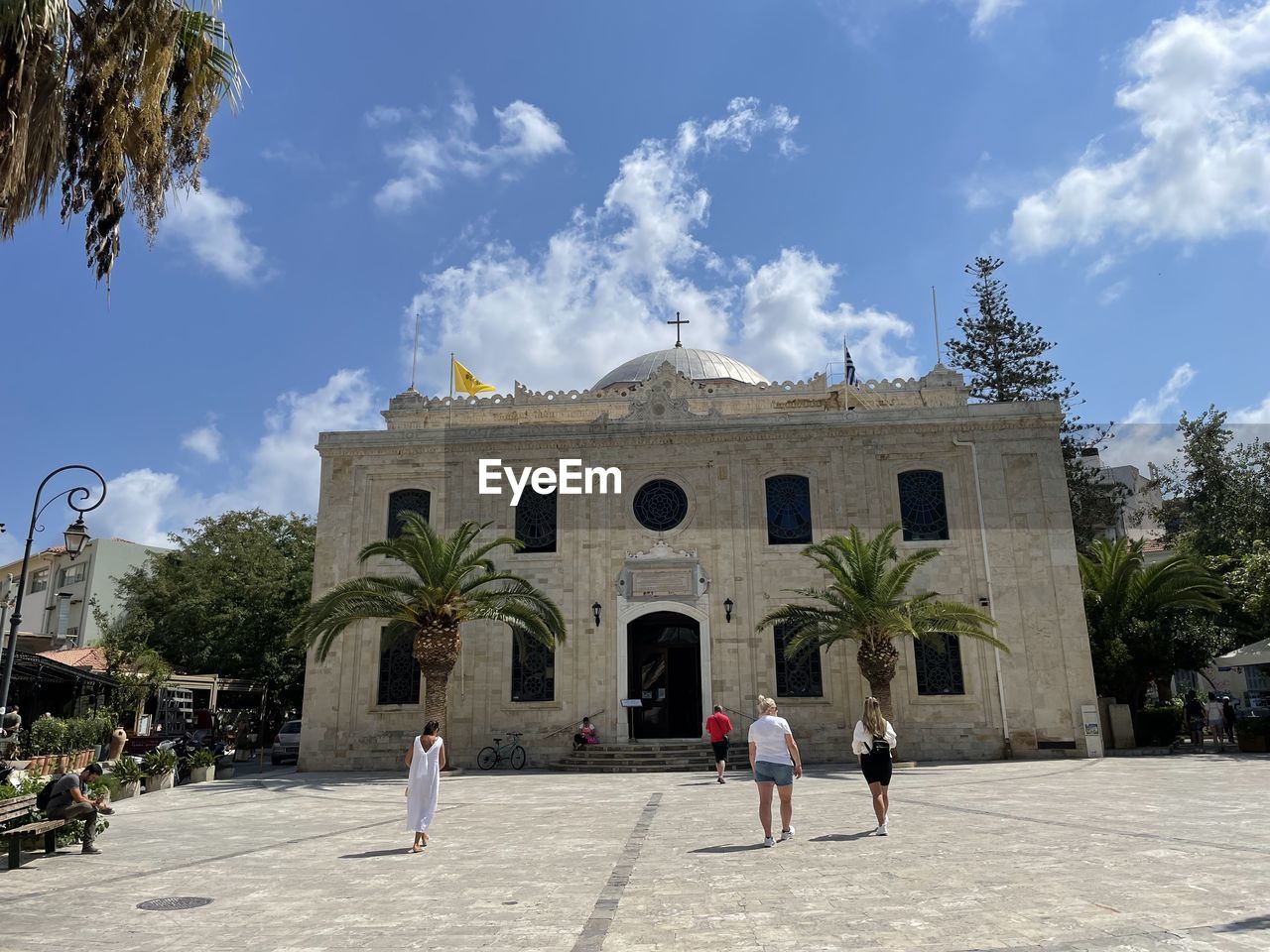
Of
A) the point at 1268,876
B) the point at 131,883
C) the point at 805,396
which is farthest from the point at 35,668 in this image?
the point at 1268,876

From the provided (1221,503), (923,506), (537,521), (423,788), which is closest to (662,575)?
(537,521)

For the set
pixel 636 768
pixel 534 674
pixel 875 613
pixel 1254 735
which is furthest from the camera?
pixel 534 674

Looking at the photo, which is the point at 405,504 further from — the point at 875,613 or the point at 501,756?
the point at 875,613

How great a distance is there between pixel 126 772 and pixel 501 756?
843 centimetres

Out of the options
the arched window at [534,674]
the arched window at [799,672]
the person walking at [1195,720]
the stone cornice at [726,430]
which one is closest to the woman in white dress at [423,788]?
the arched window at [534,674]

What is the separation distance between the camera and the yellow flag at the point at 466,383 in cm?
2728

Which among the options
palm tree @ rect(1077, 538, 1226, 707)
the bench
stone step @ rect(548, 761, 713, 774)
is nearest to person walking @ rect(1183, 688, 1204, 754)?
palm tree @ rect(1077, 538, 1226, 707)

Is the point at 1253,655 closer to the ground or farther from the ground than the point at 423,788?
farther from the ground

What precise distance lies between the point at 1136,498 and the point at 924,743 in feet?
129

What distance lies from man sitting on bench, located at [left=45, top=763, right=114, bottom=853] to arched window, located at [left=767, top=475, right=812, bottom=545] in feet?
53.3

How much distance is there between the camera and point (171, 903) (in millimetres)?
7086

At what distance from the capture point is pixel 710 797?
1391 cm

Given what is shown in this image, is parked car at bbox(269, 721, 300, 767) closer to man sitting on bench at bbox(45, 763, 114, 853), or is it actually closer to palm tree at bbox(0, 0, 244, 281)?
man sitting on bench at bbox(45, 763, 114, 853)

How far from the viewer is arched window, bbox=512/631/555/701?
22234 millimetres
